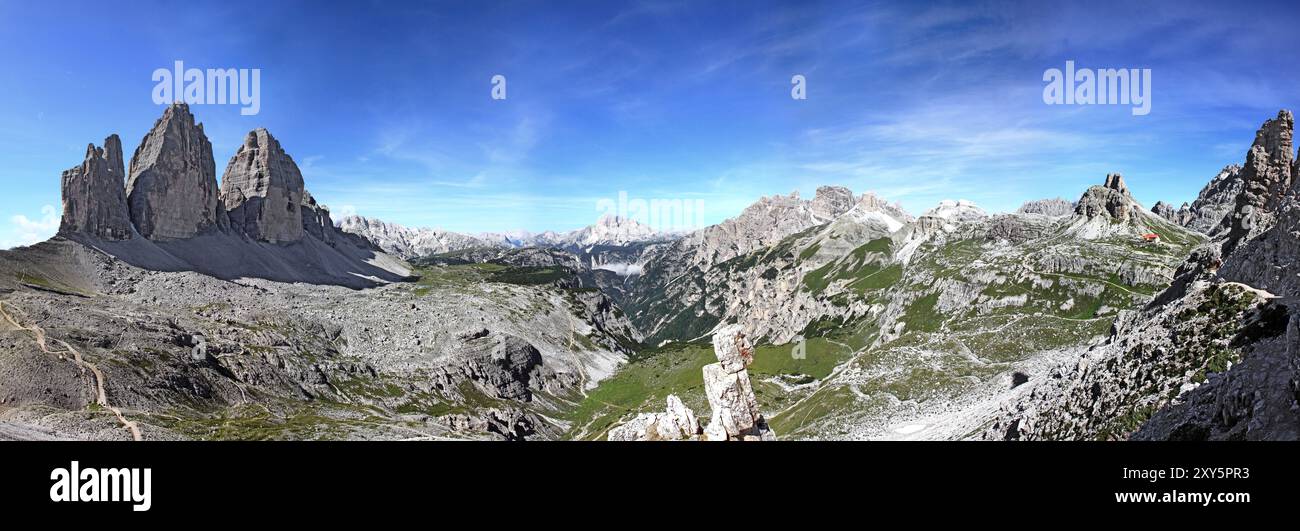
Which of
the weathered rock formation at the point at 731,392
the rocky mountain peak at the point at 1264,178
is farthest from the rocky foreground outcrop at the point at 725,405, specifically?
the rocky mountain peak at the point at 1264,178

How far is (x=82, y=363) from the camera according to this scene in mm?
101000

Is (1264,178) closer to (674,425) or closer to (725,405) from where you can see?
(725,405)

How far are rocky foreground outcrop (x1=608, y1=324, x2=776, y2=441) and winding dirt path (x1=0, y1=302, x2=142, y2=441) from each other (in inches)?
2935

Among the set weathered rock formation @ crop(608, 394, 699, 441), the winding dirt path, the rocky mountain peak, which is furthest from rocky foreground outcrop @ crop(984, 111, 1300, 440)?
the winding dirt path

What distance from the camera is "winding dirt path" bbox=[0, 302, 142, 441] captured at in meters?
86.8

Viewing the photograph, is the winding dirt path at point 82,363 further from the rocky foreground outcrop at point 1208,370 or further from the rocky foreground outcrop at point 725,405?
the rocky foreground outcrop at point 1208,370

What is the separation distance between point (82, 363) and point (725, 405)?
111 metres

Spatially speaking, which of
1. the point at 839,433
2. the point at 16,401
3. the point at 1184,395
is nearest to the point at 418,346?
the point at 16,401

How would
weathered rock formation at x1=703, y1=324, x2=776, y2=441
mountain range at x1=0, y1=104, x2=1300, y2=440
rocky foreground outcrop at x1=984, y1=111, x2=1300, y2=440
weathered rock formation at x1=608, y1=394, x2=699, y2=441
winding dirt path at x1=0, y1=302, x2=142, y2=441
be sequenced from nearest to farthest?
1. rocky foreground outcrop at x1=984, y1=111, x2=1300, y2=440
2. mountain range at x1=0, y1=104, x2=1300, y2=440
3. weathered rock formation at x1=703, y1=324, x2=776, y2=441
4. weathered rock formation at x1=608, y1=394, x2=699, y2=441
5. winding dirt path at x1=0, y1=302, x2=142, y2=441

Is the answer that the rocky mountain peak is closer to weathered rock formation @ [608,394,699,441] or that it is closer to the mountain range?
the mountain range
